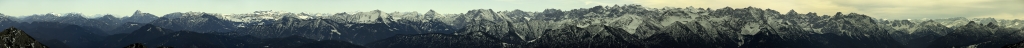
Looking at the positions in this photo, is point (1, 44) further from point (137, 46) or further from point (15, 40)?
point (137, 46)

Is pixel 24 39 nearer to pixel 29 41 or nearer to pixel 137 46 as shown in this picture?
pixel 29 41

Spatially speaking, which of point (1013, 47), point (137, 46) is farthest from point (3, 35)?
point (1013, 47)

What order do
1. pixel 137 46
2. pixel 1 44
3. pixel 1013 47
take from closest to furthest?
1. pixel 1013 47
2. pixel 137 46
3. pixel 1 44

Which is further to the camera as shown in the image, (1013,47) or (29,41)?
(29,41)

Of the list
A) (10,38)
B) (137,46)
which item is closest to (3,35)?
(10,38)

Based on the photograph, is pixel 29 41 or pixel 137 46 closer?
pixel 137 46

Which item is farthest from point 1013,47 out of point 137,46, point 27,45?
point 27,45

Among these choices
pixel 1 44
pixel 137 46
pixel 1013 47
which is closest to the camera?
pixel 1013 47

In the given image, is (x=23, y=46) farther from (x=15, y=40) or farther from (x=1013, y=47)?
(x=1013, y=47)
